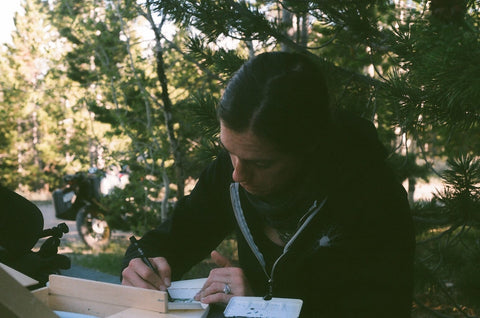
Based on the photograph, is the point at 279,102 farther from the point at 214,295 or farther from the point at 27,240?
the point at 27,240

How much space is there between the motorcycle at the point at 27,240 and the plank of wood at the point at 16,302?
1.80 feet

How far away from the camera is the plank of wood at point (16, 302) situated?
85 centimetres

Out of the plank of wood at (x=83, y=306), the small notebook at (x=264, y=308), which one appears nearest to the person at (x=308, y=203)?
the small notebook at (x=264, y=308)

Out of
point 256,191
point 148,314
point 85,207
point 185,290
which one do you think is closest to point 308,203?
point 256,191

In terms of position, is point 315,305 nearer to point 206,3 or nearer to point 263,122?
point 263,122

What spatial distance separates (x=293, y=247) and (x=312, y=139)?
0.37 metres

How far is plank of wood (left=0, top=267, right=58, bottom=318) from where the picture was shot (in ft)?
2.79

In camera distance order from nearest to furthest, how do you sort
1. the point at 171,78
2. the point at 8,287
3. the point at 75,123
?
the point at 8,287, the point at 171,78, the point at 75,123

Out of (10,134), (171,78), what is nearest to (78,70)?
(171,78)

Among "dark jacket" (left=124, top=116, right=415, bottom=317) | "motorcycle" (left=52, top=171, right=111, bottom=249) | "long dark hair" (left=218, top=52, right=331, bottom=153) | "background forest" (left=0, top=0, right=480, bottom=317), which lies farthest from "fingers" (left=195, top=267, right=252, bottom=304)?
"motorcycle" (left=52, top=171, right=111, bottom=249)

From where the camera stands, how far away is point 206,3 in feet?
7.61

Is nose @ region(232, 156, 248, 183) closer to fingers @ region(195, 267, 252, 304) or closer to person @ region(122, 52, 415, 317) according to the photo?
person @ region(122, 52, 415, 317)

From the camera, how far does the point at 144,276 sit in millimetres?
1499

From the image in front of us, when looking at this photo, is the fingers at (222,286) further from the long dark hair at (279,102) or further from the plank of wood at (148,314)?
the long dark hair at (279,102)
